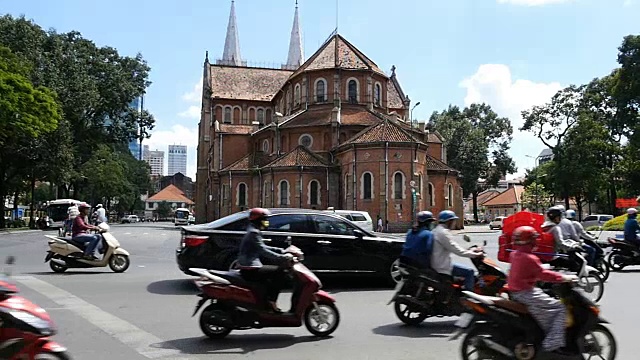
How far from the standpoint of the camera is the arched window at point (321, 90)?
54281 millimetres

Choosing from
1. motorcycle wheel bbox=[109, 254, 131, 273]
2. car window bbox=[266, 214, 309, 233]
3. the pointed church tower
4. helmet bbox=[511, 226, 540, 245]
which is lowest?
motorcycle wheel bbox=[109, 254, 131, 273]

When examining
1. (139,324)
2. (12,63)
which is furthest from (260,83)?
(139,324)

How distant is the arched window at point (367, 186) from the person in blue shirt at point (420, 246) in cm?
3509

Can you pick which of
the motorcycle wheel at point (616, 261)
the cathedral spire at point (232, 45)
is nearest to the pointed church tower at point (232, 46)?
the cathedral spire at point (232, 45)

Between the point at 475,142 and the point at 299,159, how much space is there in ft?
117

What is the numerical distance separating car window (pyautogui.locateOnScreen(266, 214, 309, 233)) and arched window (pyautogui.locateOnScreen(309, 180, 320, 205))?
34842mm

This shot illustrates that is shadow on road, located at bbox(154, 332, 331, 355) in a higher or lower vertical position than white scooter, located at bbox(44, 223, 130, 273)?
lower

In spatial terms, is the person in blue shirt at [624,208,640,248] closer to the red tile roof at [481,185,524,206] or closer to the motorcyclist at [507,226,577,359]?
the motorcyclist at [507,226,577,359]

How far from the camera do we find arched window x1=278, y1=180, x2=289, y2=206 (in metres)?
47.1

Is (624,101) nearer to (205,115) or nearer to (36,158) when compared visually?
(205,115)

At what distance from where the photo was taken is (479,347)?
18.6ft

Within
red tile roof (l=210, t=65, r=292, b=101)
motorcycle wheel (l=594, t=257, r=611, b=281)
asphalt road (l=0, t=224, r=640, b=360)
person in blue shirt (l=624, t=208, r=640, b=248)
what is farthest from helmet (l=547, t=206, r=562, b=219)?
red tile roof (l=210, t=65, r=292, b=101)

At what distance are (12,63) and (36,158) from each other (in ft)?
30.8

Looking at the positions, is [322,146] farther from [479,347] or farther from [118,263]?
[479,347]
